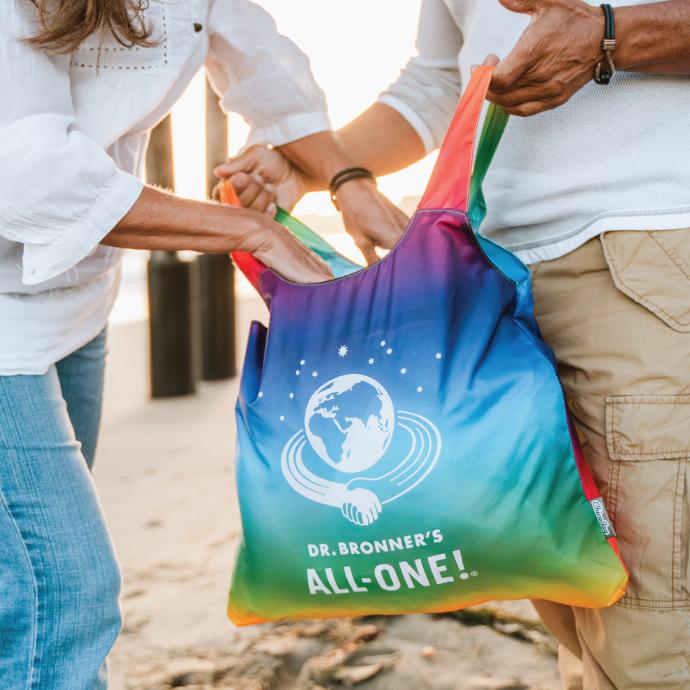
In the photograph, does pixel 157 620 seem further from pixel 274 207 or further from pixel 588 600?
pixel 588 600

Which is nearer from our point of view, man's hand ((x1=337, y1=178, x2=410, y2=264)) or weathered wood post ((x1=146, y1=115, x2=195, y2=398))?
man's hand ((x1=337, y1=178, x2=410, y2=264))

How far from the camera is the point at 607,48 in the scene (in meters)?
1.38

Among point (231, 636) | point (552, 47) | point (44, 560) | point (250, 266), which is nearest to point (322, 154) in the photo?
point (250, 266)

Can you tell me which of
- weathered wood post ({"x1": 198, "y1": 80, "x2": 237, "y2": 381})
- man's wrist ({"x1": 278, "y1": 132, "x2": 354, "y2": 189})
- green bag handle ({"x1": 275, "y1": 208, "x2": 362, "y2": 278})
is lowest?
weathered wood post ({"x1": 198, "y1": 80, "x2": 237, "y2": 381})

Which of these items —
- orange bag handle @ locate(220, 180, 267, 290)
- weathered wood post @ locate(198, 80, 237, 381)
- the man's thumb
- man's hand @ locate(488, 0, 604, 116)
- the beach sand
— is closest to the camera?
man's hand @ locate(488, 0, 604, 116)

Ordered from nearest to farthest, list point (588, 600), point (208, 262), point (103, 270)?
point (588, 600) < point (103, 270) < point (208, 262)

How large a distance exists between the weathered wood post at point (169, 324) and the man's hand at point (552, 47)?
4180mm

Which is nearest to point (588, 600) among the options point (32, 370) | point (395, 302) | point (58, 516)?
point (395, 302)

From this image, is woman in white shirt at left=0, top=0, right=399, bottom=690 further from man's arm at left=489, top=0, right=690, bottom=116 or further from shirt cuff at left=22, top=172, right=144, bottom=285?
man's arm at left=489, top=0, right=690, bottom=116

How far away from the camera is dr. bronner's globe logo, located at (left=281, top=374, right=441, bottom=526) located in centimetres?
134

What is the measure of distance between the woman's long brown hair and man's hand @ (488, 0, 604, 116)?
1.81 feet

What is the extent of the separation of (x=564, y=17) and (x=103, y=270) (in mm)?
839

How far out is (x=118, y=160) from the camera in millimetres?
1543

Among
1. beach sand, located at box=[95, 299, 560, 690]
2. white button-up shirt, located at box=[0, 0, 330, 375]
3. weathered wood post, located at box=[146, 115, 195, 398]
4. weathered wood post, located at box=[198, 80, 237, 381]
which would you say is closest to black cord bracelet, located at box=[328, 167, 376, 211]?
white button-up shirt, located at box=[0, 0, 330, 375]
